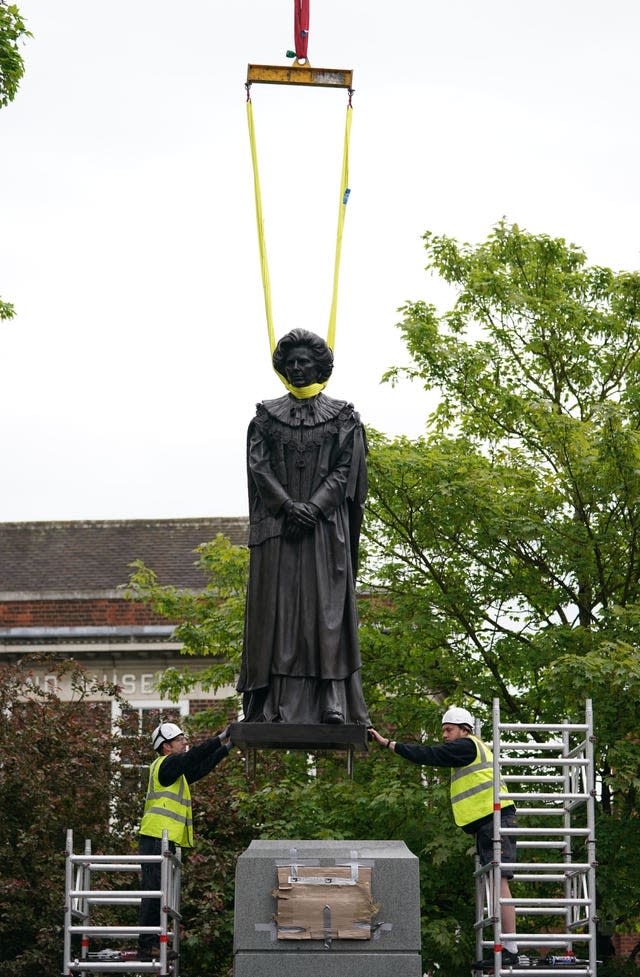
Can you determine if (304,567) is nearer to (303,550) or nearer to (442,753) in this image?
(303,550)

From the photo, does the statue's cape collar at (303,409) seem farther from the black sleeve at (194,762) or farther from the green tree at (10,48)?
the green tree at (10,48)

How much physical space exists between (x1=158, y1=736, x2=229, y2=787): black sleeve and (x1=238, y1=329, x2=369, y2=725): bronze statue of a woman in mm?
439

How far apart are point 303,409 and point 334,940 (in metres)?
3.67

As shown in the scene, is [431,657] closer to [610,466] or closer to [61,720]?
[610,466]

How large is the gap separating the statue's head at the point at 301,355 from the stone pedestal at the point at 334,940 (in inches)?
130

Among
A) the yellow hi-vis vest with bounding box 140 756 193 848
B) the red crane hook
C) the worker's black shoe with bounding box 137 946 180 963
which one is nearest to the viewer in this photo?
the worker's black shoe with bounding box 137 946 180 963

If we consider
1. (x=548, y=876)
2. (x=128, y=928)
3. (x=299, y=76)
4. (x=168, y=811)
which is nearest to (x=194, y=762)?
(x=168, y=811)

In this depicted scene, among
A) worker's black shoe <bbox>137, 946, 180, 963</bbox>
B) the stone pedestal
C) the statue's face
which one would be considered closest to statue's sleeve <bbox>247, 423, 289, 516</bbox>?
the statue's face

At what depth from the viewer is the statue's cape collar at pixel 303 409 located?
1170cm

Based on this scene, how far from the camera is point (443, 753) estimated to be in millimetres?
11711

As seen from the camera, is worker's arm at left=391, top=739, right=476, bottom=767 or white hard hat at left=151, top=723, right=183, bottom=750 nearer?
worker's arm at left=391, top=739, right=476, bottom=767

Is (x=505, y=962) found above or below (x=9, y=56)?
below

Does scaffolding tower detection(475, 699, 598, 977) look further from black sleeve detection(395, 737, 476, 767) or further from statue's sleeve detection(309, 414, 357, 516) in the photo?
statue's sleeve detection(309, 414, 357, 516)

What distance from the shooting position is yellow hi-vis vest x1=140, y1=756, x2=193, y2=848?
40.2ft
